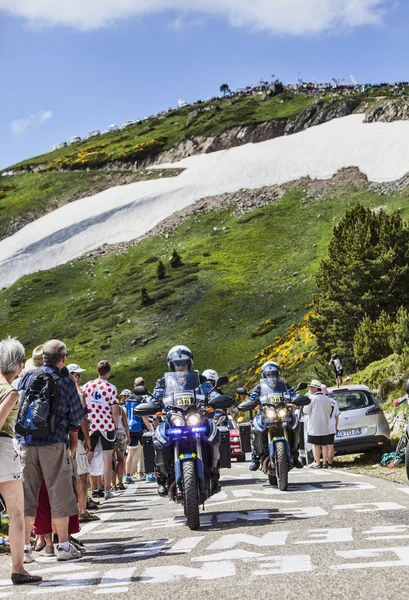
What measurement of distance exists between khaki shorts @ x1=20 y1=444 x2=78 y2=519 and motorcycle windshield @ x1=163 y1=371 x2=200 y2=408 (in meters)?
2.10

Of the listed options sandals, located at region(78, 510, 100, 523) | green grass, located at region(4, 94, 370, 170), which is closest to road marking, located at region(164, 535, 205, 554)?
sandals, located at region(78, 510, 100, 523)

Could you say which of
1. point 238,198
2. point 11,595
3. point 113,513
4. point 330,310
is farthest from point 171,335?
point 11,595

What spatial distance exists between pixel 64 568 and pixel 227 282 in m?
94.4

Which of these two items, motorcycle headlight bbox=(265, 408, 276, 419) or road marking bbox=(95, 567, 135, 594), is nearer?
road marking bbox=(95, 567, 135, 594)

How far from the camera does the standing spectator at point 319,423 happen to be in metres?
19.5

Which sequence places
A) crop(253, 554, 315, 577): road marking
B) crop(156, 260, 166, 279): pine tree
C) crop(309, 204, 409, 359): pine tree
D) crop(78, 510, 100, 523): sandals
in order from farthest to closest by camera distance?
1. crop(156, 260, 166, 279): pine tree
2. crop(309, 204, 409, 359): pine tree
3. crop(78, 510, 100, 523): sandals
4. crop(253, 554, 315, 577): road marking

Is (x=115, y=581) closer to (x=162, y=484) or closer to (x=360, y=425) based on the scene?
(x=162, y=484)

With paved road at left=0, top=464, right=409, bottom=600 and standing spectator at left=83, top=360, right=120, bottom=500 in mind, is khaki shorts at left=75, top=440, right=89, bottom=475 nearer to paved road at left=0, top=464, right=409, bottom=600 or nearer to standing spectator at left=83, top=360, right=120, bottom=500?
paved road at left=0, top=464, right=409, bottom=600

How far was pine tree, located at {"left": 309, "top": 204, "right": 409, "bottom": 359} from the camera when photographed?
58781mm

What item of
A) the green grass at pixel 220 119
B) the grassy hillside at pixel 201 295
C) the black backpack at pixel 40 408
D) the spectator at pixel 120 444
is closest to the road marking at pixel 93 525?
the black backpack at pixel 40 408

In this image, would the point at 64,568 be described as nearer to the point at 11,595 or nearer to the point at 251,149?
the point at 11,595

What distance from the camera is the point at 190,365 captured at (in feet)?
37.0

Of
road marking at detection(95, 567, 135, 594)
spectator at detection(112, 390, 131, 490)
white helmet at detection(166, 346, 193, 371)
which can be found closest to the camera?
road marking at detection(95, 567, 135, 594)

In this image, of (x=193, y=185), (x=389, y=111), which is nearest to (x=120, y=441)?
(x=193, y=185)
